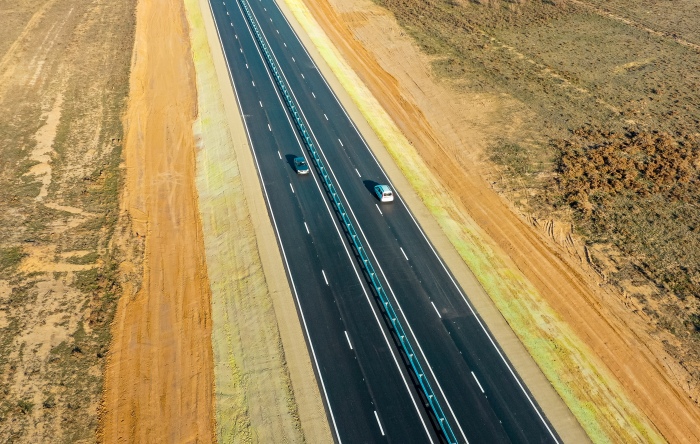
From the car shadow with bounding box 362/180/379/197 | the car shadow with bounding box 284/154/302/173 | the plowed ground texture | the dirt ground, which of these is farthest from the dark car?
the plowed ground texture

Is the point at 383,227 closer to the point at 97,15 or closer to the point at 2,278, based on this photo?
the point at 2,278

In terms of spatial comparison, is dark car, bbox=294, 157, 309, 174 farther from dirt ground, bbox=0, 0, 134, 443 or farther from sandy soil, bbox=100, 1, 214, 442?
dirt ground, bbox=0, 0, 134, 443

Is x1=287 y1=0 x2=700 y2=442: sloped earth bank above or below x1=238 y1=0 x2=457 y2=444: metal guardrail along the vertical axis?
below

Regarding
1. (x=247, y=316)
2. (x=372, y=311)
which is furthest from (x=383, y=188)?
(x=247, y=316)

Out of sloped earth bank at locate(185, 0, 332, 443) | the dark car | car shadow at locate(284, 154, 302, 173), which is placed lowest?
sloped earth bank at locate(185, 0, 332, 443)

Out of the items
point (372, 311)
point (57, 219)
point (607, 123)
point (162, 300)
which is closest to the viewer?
point (372, 311)

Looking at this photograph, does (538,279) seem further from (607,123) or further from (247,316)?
(607,123)

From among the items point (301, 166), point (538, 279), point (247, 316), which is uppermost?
point (301, 166)

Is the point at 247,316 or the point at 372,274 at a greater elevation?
the point at 372,274

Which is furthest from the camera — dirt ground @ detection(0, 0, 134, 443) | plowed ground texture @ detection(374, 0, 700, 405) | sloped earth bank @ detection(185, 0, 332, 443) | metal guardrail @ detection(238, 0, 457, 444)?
plowed ground texture @ detection(374, 0, 700, 405)
